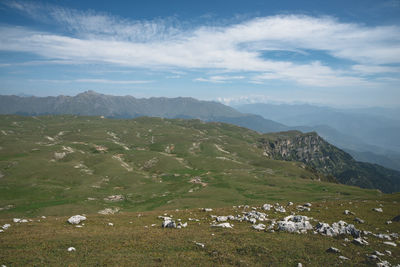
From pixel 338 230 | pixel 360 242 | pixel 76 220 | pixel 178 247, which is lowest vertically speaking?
pixel 76 220

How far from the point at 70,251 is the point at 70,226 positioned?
46.1ft

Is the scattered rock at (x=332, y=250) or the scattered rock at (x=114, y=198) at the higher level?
the scattered rock at (x=332, y=250)

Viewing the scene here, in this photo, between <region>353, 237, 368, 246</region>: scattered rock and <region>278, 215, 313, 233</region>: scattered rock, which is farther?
<region>278, 215, 313, 233</region>: scattered rock

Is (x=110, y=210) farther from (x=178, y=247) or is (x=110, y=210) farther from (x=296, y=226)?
(x=296, y=226)

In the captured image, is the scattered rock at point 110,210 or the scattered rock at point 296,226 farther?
the scattered rock at point 110,210

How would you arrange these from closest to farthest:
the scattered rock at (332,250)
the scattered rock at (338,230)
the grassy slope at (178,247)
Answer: the grassy slope at (178,247), the scattered rock at (332,250), the scattered rock at (338,230)

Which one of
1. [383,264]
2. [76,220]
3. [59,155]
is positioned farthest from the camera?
[59,155]

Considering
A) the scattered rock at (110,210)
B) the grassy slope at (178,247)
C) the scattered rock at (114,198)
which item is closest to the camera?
the grassy slope at (178,247)

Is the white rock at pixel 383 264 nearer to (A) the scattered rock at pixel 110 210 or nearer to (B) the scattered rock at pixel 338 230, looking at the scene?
(B) the scattered rock at pixel 338 230

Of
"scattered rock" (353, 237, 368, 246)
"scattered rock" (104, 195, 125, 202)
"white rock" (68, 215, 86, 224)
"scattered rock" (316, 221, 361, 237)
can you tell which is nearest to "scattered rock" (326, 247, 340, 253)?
"scattered rock" (353, 237, 368, 246)

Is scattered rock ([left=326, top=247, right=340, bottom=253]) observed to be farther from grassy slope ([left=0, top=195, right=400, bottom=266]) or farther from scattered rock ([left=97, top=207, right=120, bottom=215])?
scattered rock ([left=97, top=207, right=120, bottom=215])

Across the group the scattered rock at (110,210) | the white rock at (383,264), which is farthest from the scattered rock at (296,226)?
the scattered rock at (110,210)

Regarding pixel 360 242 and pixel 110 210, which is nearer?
pixel 360 242

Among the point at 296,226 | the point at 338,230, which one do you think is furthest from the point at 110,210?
the point at 338,230
